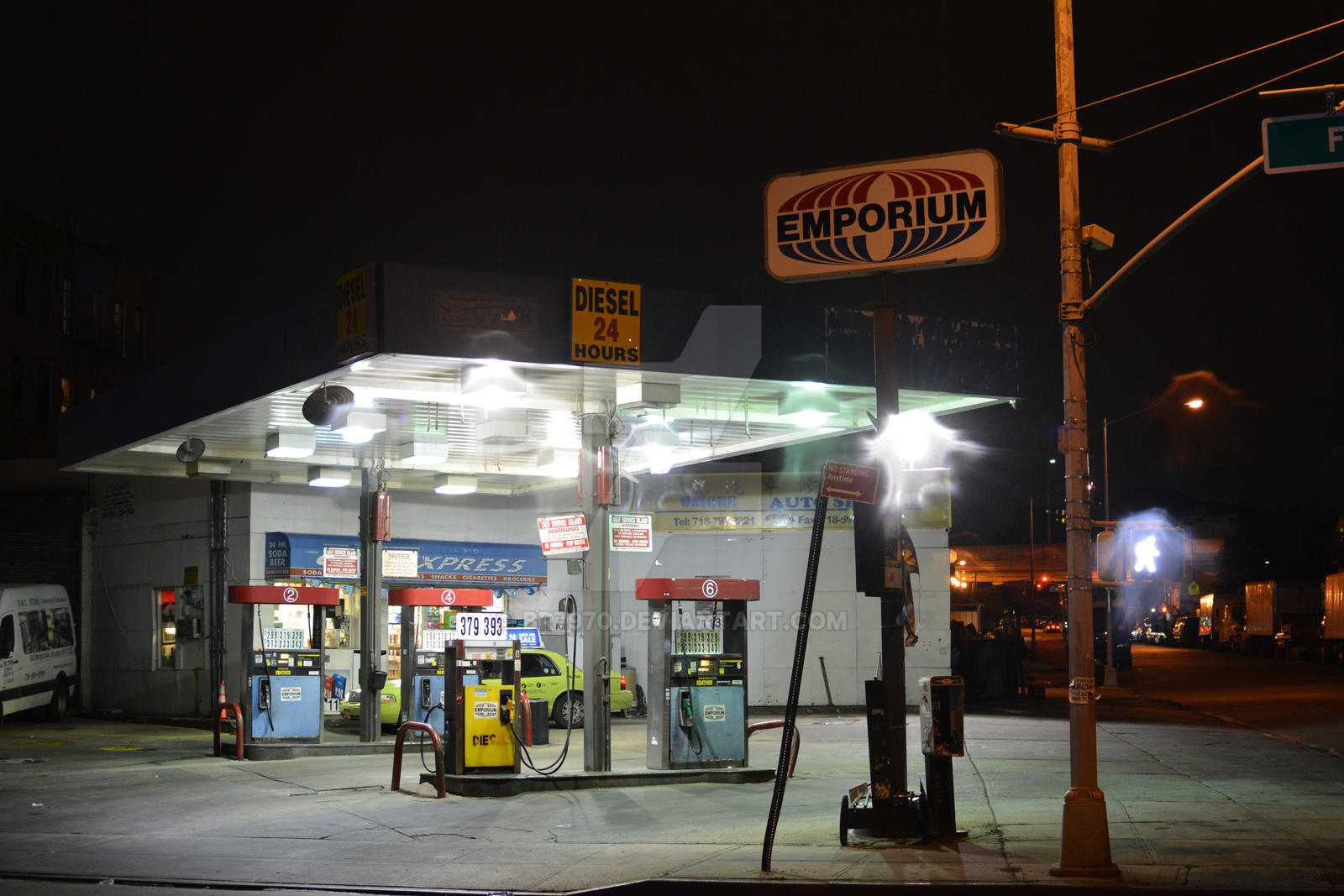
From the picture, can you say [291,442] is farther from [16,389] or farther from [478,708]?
[16,389]

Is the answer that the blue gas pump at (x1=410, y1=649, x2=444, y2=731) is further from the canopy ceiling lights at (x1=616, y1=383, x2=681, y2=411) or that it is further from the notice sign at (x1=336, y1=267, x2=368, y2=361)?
the notice sign at (x1=336, y1=267, x2=368, y2=361)

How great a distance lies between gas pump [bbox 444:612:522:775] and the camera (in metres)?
14.7

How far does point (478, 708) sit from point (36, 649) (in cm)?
1434

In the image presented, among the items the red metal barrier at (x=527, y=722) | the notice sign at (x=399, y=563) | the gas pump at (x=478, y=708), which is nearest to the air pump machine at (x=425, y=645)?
the red metal barrier at (x=527, y=722)

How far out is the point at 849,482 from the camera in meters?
9.68

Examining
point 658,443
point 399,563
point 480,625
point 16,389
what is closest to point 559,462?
point 658,443

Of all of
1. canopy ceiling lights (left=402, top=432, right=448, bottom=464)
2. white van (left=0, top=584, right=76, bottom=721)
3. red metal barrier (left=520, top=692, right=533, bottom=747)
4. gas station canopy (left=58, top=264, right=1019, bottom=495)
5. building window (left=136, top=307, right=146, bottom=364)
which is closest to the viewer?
gas station canopy (left=58, top=264, right=1019, bottom=495)

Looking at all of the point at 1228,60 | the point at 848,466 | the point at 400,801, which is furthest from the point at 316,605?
the point at 1228,60

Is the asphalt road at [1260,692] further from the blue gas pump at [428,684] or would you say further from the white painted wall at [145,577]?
the white painted wall at [145,577]

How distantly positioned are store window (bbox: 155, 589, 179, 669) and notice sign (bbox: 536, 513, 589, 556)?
13084 millimetres

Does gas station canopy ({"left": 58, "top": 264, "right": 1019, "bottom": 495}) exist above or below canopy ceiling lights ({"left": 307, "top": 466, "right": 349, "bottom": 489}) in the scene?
above

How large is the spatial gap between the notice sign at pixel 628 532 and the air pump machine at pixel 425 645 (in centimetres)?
295

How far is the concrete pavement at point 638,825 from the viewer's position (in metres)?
9.34

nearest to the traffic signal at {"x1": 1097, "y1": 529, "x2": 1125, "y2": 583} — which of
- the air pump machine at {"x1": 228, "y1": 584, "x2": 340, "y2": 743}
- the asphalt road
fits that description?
the asphalt road
